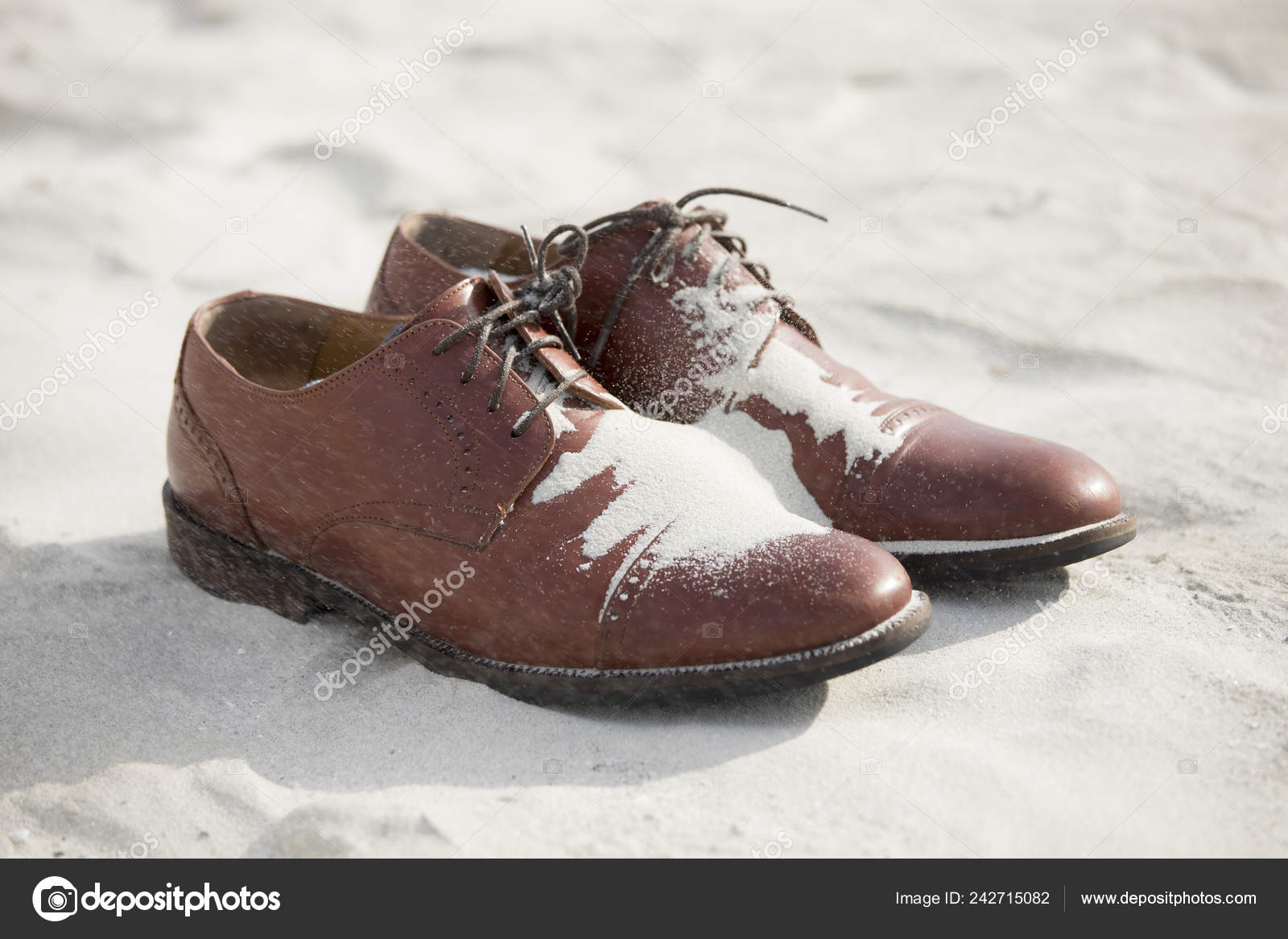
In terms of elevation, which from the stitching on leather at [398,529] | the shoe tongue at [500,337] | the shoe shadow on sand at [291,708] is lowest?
the shoe shadow on sand at [291,708]

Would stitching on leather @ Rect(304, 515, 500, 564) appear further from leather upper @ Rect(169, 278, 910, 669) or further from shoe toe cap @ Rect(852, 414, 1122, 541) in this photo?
shoe toe cap @ Rect(852, 414, 1122, 541)

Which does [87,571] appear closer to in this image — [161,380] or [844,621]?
[161,380]

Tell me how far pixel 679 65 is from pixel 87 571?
410 cm

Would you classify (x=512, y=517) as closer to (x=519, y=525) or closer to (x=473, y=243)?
(x=519, y=525)

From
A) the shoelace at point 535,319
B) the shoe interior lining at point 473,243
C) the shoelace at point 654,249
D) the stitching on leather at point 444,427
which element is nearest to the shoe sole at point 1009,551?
the shoelace at point 654,249

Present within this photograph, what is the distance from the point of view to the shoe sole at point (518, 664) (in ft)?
5.87

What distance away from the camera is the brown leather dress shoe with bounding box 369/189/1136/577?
2.18 meters

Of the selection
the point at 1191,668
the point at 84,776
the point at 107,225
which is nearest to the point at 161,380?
the point at 107,225
